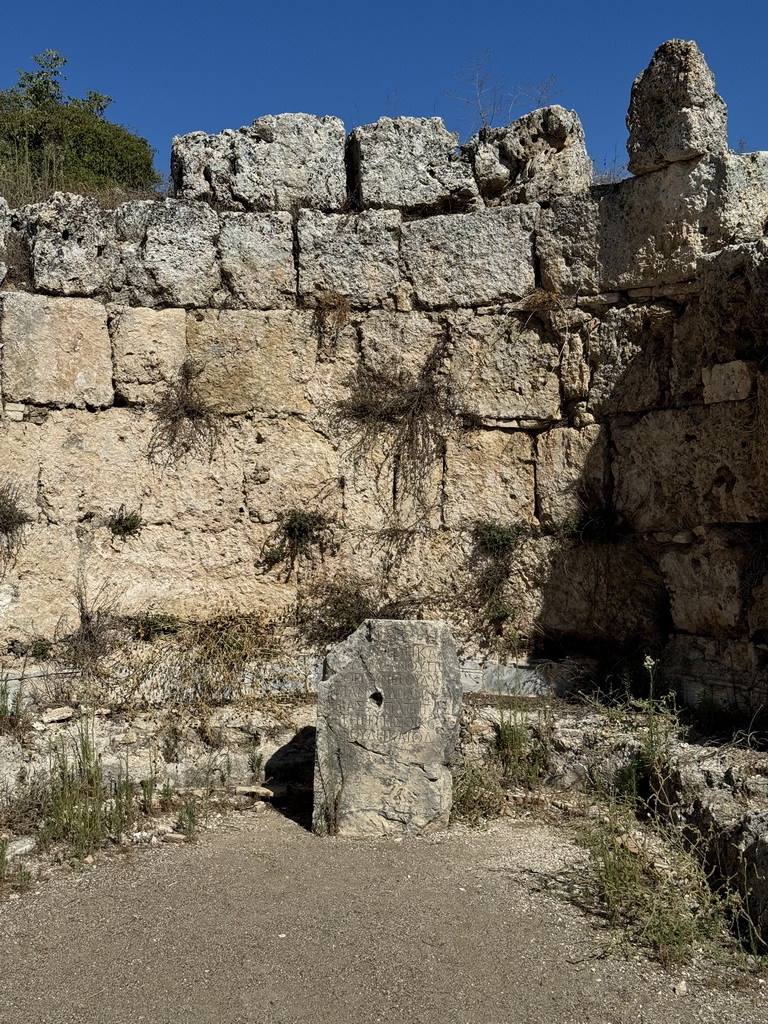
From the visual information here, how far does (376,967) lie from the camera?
402 centimetres

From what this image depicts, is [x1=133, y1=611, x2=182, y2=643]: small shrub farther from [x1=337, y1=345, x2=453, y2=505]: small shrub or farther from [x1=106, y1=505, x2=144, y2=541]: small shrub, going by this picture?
[x1=337, y1=345, x2=453, y2=505]: small shrub

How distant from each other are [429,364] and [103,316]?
8.70ft

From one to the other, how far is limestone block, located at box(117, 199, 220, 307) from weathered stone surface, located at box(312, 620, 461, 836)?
11.6ft

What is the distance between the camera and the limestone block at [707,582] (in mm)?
6621

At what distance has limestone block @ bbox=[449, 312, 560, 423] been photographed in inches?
302

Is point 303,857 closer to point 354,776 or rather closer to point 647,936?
point 354,776

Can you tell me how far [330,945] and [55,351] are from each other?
200 inches

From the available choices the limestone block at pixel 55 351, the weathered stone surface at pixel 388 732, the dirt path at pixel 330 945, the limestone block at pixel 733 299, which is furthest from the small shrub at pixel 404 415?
the dirt path at pixel 330 945

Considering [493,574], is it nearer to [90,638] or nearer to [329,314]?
[329,314]

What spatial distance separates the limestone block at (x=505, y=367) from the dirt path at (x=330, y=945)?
3608 mm

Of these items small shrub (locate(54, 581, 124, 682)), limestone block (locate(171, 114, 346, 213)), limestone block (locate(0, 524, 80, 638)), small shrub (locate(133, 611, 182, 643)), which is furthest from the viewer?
limestone block (locate(171, 114, 346, 213))

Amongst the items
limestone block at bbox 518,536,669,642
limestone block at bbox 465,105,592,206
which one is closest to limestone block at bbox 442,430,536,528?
limestone block at bbox 518,536,669,642

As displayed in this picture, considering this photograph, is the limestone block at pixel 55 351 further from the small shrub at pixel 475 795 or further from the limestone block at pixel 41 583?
the small shrub at pixel 475 795

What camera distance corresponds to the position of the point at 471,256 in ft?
25.2
